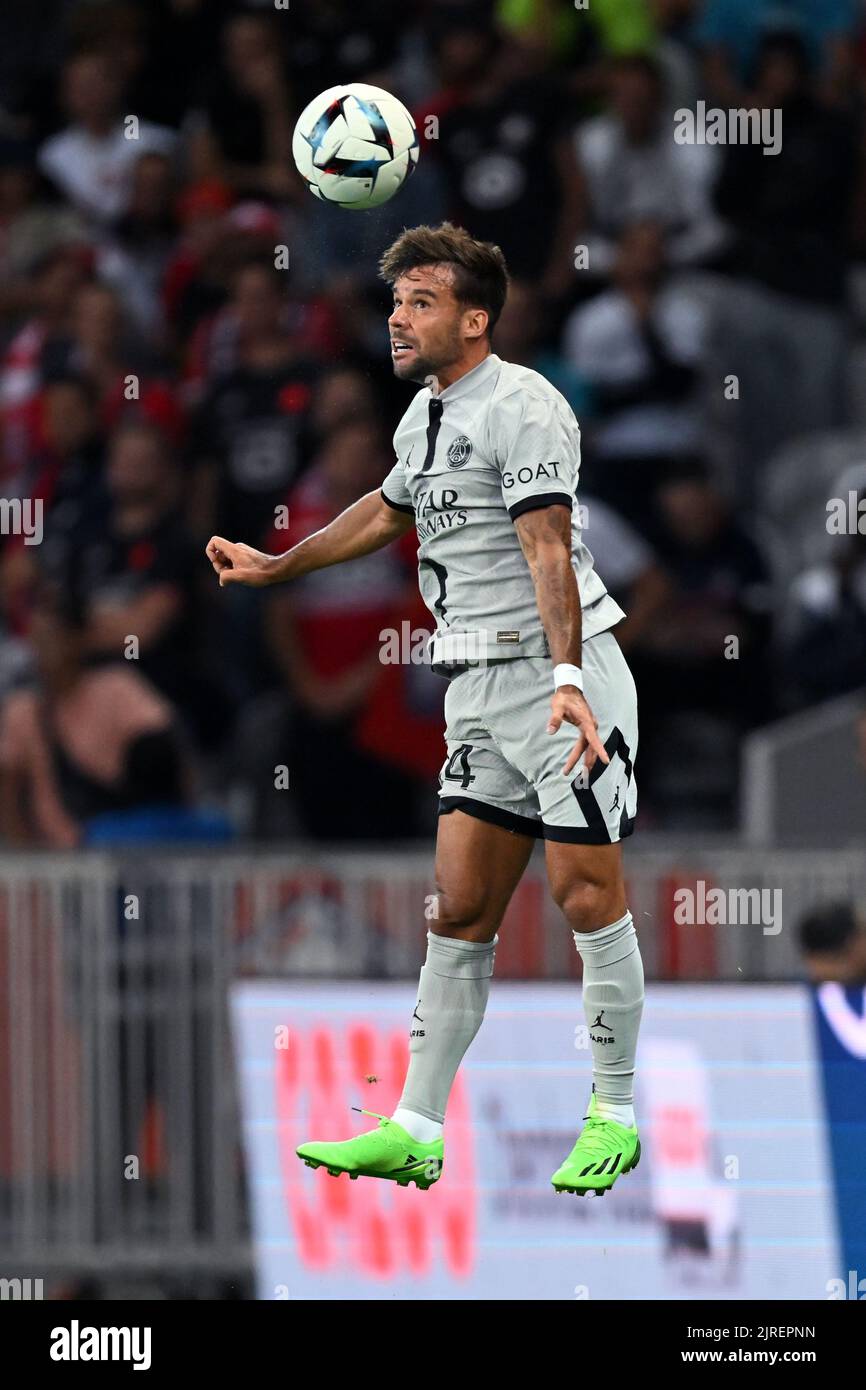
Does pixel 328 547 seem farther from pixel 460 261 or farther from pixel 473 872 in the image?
pixel 473 872

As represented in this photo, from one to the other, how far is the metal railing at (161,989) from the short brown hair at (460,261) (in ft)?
16.0

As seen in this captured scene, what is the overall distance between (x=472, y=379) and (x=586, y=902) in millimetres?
1417

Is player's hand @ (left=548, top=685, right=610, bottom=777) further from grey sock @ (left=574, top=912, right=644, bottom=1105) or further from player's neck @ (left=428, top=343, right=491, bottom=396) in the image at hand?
player's neck @ (left=428, top=343, right=491, bottom=396)

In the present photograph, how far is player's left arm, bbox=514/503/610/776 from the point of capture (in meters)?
6.59

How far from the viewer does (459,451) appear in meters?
6.98

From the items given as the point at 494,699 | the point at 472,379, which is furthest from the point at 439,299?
the point at 494,699

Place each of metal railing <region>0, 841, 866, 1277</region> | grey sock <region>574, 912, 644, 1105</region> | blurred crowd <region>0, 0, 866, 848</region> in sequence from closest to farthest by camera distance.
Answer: grey sock <region>574, 912, 644, 1105</region>, metal railing <region>0, 841, 866, 1277</region>, blurred crowd <region>0, 0, 866, 848</region>

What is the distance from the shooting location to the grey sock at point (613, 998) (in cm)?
694

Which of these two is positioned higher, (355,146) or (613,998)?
(355,146)

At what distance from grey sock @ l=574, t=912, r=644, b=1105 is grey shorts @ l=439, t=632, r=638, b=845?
278 mm
